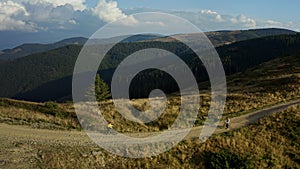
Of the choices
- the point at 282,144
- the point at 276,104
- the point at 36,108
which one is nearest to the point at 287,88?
the point at 276,104

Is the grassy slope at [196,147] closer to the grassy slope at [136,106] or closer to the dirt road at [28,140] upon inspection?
the grassy slope at [136,106]

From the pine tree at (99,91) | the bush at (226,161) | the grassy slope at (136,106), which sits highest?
the grassy slope at (136,106)

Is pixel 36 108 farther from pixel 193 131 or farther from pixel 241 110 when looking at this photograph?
pixel 241 110

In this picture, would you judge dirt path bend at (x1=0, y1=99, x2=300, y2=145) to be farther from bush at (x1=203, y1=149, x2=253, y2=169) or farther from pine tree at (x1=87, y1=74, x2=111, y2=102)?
pine tree at (x1=87, y1=74, x2=111, y2=102)

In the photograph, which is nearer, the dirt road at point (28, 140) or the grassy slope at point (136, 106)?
the dirt road at point (28, 140)

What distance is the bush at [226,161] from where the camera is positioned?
824 inches

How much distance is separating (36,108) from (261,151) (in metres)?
24.2

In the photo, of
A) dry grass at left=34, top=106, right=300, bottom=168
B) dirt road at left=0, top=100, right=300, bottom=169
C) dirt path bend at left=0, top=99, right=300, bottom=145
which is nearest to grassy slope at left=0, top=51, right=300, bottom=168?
dry grass at left=34, top=106, right=300, bottom=168

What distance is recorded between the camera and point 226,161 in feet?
68.7

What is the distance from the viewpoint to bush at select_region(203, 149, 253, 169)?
2094 cm

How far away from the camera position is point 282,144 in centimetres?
2533

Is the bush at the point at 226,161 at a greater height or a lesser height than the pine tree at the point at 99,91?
greater

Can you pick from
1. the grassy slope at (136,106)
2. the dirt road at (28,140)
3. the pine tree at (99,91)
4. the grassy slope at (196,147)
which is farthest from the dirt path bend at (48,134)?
the pine tree at (99,91)

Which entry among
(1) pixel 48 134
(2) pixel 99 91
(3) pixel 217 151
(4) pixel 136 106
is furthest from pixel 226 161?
(2) pixel 99 91
